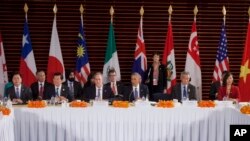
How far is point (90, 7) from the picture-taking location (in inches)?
389

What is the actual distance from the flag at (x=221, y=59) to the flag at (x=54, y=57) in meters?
2.83

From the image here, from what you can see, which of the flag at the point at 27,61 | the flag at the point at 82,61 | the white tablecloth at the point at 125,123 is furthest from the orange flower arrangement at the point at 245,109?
the flag at the point at 27,61

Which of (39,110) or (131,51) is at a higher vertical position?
(131,51)

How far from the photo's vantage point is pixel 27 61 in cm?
940

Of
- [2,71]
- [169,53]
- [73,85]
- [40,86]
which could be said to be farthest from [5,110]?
[169,53]

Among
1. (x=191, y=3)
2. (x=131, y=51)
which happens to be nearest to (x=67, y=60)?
(x=131, y=51)

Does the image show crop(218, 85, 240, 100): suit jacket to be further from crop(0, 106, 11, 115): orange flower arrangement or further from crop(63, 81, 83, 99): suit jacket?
crop(0, 106, 11, 115): orange flower arrangement

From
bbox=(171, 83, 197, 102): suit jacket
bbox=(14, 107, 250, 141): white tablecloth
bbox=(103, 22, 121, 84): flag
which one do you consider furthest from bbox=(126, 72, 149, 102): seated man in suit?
bbox=(103, 22, 121, 84): flag

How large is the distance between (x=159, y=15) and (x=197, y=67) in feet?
4.25

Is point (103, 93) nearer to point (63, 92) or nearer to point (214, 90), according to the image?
point (63, 92)

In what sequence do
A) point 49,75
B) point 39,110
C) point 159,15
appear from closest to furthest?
point 39,110, point 49,75, point 159,15

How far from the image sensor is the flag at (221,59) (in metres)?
9.49

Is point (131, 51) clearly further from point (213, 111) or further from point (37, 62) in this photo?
point (213, 111)

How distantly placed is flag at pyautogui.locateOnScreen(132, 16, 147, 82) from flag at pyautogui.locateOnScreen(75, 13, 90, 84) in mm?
885
